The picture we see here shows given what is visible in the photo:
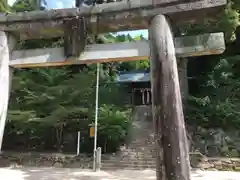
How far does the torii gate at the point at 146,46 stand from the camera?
12.7ft

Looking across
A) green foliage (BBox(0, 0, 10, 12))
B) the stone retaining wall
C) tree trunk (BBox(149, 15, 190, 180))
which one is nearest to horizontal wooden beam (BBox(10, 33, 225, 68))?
tree trunk (BBox(149, 15, 190, 180))

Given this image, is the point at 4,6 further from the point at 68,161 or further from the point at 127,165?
the point at 127,165

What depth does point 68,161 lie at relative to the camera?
46.3 ft

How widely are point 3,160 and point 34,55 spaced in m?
11.9

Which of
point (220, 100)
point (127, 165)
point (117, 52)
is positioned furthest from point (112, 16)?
point (220, 100)

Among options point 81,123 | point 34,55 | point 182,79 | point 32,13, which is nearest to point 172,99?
point 34,55

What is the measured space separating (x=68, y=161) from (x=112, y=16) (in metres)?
11.0

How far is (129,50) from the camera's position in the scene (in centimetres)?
473

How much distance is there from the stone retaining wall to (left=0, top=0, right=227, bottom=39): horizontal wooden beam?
9749 mm

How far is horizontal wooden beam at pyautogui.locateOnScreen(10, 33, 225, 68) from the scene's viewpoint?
14.6 ft

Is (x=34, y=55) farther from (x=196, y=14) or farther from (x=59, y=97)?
(x=59, y=97)

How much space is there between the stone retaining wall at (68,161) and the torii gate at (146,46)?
9.62 meters

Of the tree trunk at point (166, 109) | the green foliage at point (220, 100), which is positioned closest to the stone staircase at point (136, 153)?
the green foliage at point (220, 100)

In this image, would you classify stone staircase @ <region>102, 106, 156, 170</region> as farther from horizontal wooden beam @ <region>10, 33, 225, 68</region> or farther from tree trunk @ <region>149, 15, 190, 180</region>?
tree trunk @ <region>149, 15, 190, 180</region>
